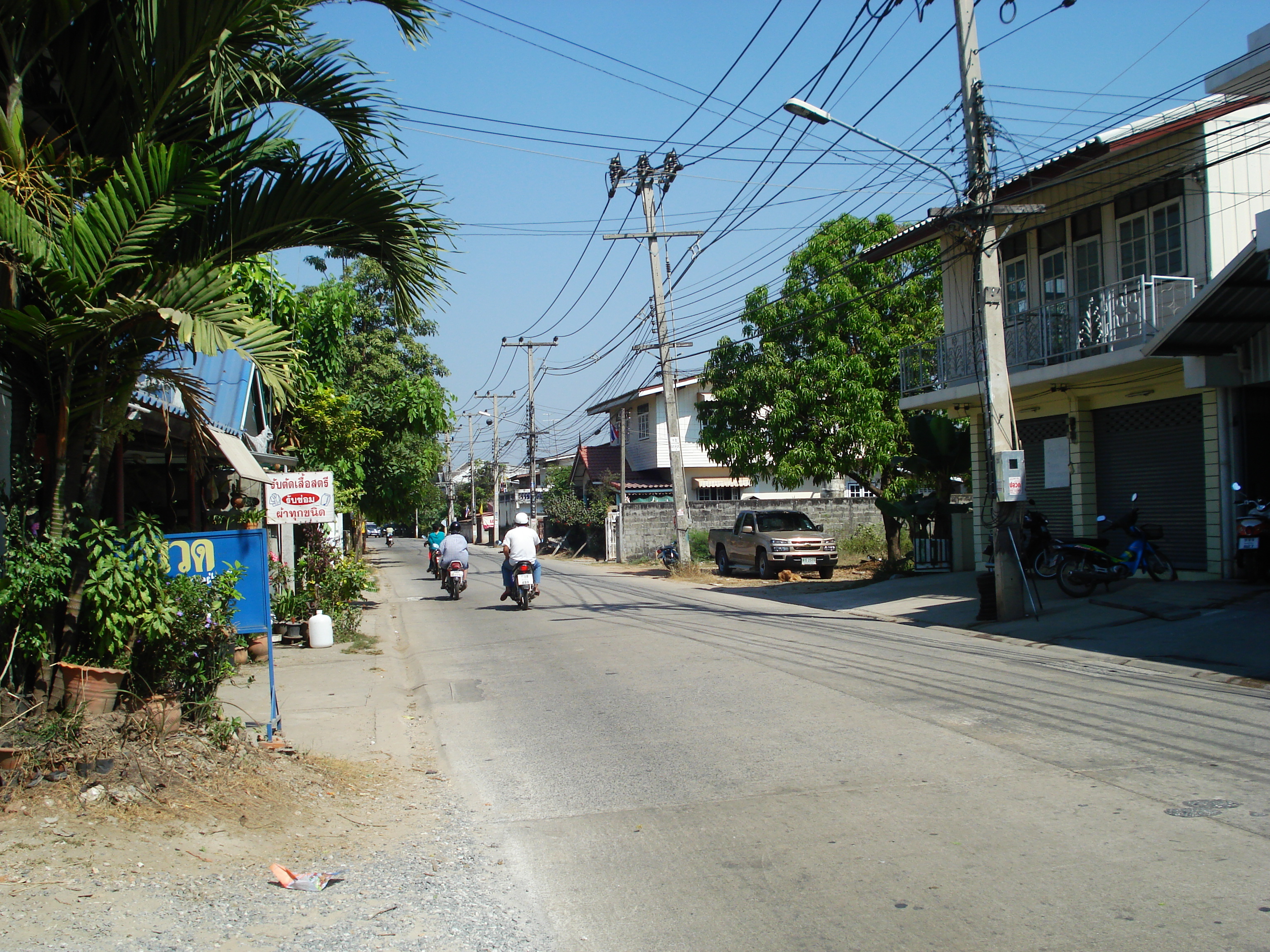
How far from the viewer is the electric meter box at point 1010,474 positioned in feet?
46.2

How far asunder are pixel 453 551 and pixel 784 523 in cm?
975

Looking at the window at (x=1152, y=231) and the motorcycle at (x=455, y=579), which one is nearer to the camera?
the window at (x=1152, y=231)

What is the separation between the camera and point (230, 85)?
6.27 meters

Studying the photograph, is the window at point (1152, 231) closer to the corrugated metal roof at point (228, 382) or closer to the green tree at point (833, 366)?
the green tree at point (833, 366)

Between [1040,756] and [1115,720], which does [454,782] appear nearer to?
[1040,756]

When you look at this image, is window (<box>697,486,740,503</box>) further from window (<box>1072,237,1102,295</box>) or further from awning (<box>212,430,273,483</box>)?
awning (<box>212,430,273,483</box>)

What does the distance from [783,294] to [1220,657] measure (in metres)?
17.1

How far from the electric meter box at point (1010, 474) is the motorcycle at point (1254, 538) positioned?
121 inches

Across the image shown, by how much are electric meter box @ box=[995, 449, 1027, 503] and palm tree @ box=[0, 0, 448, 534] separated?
32.7 feet

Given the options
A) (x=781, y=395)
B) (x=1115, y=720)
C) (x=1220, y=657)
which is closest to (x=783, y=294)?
(x=781, y=395)

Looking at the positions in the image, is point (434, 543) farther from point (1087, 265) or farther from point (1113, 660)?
point (1113, 660)

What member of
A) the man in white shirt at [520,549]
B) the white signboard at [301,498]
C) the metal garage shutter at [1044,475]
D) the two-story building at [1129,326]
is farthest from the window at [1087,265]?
the white signboard at [301,498]

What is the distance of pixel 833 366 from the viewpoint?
25.0 metres

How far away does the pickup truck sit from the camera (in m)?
26.0
